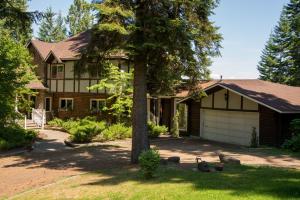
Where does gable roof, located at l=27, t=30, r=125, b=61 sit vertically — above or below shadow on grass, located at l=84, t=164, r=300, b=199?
above

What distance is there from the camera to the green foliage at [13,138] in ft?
74.0

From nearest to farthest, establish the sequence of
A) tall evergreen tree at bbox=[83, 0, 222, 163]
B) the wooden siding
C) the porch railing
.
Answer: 1. tall evergreen tree at bbox=[83, 0, 222, 163]
2. the wooden siding
3. the porch railing

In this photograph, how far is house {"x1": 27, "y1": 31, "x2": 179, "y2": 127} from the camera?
34453 millimetres

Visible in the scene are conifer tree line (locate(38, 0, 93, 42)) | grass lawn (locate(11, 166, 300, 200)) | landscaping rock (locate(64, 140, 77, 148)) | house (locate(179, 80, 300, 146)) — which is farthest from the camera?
conifer tree line (locate(38, 0, 93, 42))

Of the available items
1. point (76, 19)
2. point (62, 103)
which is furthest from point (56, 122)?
point (76, 19)

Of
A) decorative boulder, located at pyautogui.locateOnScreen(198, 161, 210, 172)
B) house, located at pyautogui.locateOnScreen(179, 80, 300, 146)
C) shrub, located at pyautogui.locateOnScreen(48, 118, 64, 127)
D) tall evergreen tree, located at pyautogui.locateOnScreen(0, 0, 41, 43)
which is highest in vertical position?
tall evergreen tree, located at pyautogui.locateOnScreen(0, 0, 41, 43)

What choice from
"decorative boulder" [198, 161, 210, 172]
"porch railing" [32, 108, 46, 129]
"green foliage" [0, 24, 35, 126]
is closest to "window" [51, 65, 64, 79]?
"porch railing" [32, 108, 46, 129]

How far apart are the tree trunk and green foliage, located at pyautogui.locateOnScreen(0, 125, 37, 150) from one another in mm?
9023

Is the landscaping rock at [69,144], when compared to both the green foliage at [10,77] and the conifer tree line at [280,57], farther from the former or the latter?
the conifer tree line at [280,57]

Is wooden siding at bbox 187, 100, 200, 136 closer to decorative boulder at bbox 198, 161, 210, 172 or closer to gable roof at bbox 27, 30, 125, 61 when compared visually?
gable roof at bbox 27, 30, 125, 61

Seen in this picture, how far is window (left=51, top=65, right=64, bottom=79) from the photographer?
1457 inches

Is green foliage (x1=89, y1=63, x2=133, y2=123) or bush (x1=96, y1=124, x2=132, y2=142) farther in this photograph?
green foliage (x1=89, y1=63, x2=133, y2=123)

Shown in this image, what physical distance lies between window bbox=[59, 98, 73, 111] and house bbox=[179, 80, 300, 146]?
37.1 feet

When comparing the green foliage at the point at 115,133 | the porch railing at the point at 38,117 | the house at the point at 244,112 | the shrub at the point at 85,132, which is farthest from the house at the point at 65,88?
the shrub at the point at 85,132
